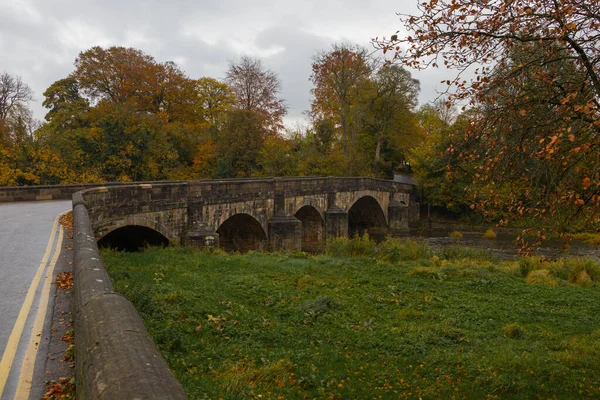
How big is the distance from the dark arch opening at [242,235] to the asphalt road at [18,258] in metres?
8.33

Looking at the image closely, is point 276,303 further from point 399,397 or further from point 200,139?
point 200,139

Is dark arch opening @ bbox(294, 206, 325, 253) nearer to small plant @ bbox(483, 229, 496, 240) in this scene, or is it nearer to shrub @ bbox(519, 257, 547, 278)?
small plant @ bbox(483, 229, 496, 240)

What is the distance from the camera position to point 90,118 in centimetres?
3173

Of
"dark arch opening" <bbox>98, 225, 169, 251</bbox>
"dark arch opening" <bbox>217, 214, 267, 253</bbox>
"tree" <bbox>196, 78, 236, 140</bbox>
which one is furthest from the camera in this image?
"tree" <bbox>196, 78, 236, 140</bbox>

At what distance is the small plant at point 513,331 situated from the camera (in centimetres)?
848

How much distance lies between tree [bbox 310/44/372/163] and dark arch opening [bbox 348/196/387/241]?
13.2 ft

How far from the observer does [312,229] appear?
2983 cm

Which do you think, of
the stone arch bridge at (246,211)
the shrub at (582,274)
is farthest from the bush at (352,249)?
the shrub at (582,274)

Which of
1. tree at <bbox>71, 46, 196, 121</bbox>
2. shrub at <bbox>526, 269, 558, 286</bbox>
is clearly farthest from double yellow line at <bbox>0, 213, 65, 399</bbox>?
tree at <bbox>71, 46, 196, 121</bbox>

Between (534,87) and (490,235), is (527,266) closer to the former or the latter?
(534,87)

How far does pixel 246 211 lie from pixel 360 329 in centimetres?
1300

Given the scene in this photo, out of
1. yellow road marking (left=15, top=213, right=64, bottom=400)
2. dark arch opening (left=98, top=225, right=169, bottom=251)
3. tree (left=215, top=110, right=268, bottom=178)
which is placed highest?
tree (left=215, top=110, right=268, bottom=178)

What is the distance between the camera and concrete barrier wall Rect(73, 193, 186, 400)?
218 cm

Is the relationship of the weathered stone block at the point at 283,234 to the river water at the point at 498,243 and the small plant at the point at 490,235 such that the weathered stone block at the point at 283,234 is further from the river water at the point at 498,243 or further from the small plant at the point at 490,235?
the small plant at the point at 490,235
